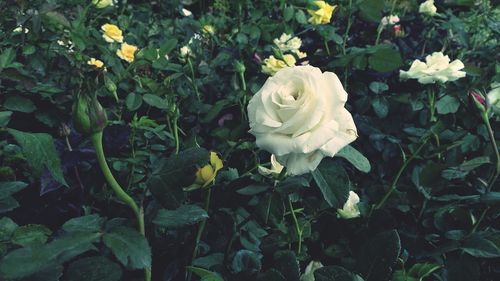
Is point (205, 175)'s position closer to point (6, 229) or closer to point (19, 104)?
point (6, 229)

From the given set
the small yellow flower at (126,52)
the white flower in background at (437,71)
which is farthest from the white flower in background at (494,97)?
the small yellow flower at (126,52)

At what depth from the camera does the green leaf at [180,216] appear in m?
0.70

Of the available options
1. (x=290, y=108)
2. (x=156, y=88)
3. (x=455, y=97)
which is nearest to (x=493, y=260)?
(x=455, y=97)

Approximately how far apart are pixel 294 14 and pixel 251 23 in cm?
16

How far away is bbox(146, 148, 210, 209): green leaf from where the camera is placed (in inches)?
26.4

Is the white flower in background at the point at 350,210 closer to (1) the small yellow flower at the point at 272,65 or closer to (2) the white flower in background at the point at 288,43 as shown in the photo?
(1) the small yellow flower at the point at 272,65

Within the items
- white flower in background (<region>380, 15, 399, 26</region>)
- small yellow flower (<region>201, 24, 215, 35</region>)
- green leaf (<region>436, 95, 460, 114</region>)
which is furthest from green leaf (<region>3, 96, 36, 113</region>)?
white flower in background (<region>380, 15, 399, 26</region>)

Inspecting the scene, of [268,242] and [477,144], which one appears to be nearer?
[268,242]

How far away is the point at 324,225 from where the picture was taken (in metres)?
1.06

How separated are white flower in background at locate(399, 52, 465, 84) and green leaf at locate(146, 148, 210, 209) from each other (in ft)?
2.18

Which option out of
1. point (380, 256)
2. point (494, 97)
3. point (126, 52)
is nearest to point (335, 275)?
point (380, 256)

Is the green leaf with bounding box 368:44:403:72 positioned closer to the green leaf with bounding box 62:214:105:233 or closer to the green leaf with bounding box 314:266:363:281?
the green leaf with bounding box 314:266:363:281

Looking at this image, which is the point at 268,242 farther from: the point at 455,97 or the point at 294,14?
the point at 294,14

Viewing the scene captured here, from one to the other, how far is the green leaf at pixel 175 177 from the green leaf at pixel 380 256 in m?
0.24
